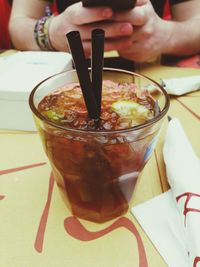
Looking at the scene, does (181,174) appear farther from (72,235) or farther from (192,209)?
(72,235)

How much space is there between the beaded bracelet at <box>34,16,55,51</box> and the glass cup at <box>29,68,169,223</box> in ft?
2.23

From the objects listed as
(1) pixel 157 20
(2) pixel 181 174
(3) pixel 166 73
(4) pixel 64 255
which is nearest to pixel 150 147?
(2) pixel 181 174

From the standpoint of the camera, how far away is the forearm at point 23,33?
120 cm

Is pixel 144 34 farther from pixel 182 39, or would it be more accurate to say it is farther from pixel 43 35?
pixel 43 35

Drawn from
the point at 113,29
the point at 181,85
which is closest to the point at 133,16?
the point at 113,29

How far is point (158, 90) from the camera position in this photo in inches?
A: 19.3

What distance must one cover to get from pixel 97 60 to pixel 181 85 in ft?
1.57

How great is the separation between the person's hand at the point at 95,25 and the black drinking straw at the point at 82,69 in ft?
1.67

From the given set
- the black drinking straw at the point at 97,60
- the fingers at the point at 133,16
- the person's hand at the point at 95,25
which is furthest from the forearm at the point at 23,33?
the black drinking straw at the point at 97,60

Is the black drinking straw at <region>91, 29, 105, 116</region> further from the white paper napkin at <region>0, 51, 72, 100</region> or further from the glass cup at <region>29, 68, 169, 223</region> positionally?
the white paper napkin at <region>0, 51, 72, 100</region>

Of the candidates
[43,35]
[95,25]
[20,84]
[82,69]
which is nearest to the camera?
[82,69]

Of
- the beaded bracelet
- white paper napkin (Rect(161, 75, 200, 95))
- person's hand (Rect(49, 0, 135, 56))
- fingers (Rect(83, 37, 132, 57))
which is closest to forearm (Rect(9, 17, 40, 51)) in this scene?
the beaded bracelet

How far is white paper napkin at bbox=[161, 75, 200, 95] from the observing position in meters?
0.79

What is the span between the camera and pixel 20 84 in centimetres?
67
